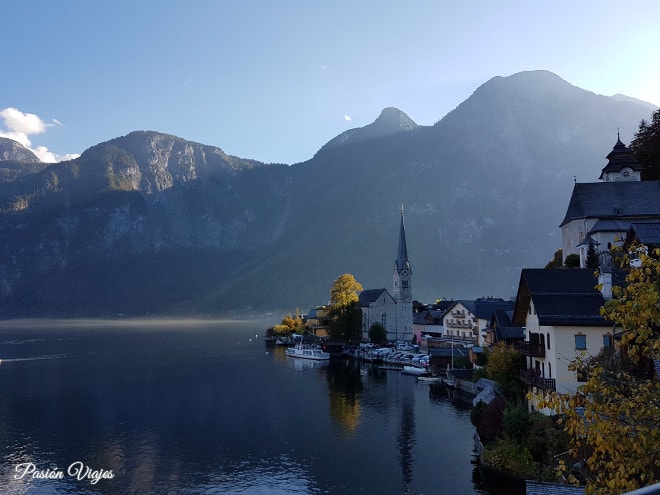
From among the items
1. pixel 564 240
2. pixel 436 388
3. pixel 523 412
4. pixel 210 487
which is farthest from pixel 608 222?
pixel 210 487

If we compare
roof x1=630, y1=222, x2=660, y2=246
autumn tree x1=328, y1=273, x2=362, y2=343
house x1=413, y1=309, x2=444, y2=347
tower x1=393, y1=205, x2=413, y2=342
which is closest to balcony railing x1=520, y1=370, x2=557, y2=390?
roof x1=630, y1=222, x2=660, y2=246

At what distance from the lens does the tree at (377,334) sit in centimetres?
12300

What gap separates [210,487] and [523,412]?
73.4 ft

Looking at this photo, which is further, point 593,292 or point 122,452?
point 122,452

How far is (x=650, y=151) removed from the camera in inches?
3396

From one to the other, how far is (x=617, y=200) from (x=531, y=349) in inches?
1552

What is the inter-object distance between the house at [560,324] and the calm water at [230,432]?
31.3ft

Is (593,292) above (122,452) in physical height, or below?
above

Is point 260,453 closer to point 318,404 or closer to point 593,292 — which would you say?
point 318,404

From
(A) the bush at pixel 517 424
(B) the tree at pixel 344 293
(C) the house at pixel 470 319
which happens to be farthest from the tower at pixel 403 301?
(A) the bush at pixel 517 424

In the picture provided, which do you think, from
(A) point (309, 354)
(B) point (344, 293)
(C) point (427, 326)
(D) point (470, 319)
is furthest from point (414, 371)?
(C) point (427, 326)

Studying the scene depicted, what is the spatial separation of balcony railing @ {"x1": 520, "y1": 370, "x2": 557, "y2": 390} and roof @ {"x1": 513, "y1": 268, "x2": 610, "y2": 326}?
441cm

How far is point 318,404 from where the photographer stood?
2472 inches

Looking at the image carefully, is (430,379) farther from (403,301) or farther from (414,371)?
(403,301)
